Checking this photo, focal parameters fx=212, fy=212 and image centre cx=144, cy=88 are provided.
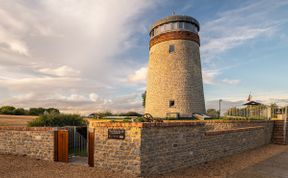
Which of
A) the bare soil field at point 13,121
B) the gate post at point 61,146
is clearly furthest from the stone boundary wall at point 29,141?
the bare soil field at point 13,121

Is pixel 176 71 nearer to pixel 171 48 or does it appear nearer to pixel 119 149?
pixel 171 48

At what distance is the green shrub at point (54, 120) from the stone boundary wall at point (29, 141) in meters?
2.27

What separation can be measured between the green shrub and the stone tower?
1080cm

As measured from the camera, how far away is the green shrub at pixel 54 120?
13.3 m

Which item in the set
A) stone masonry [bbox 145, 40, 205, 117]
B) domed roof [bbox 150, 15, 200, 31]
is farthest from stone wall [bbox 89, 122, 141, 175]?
domed roof [bbox 150, 15, 200, 31]

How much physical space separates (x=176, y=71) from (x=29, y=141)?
16864mm

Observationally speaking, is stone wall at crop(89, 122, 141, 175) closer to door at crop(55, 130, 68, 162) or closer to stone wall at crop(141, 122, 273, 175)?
stone wall at crop(141, 122, 273, 175)

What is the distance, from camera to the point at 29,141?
10.3m

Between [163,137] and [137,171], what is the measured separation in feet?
5.08

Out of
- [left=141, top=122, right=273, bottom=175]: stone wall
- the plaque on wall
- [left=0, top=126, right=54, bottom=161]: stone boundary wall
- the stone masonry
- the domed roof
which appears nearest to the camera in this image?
[left=141, top=122, right=273, bottom=175]: stone wall

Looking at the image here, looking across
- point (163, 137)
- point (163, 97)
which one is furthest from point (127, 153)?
point (163, 97)

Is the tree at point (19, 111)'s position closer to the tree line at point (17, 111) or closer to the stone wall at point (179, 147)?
A: the tree line at point (17, 111)

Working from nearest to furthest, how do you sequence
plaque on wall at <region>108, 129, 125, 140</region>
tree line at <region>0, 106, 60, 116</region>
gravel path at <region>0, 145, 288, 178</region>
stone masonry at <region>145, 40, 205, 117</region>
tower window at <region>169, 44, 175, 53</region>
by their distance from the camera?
1. gravel path at <region>0, 145, 288, 178</region>
2. plaque on wall at <region>108, 129, 125, 140</region>
3. stone masonry at <region>145, 40, 205, 117</region>
4. tower window at <region>169, 44, 175, 53</region>
5. tree line at <region>0, 106, 60, 116</region>

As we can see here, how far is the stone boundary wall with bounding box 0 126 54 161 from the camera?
9742 millimetres
